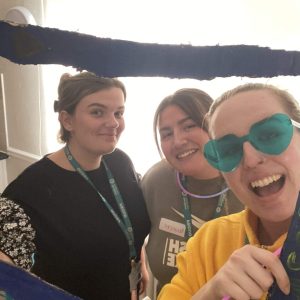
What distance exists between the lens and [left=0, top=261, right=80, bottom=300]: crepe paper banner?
193 millimetres

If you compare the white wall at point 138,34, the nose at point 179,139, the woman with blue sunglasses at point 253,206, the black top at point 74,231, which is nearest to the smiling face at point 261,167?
the woman with blue sunglasses at point 253,206

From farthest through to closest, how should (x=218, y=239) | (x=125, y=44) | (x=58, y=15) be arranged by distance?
1. (x=58, y=15)
2. (x=218, y=239)
3. (x=125, y=44)

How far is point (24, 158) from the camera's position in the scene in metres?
2.30

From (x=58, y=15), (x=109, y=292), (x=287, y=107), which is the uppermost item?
(x=58, y=15)

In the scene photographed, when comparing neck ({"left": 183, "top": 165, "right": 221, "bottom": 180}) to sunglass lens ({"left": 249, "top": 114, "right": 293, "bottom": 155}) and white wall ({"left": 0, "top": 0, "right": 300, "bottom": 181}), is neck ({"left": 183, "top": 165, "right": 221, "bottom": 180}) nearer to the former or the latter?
white wall ({"left": 0, "top": 0, "right": 300, "bottom": 181})

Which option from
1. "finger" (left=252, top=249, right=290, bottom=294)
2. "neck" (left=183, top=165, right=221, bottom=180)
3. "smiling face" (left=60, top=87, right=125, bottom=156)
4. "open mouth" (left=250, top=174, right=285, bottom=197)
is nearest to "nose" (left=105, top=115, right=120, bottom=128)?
"smiling face" (left=60, top=87, right=125, bottom=156)

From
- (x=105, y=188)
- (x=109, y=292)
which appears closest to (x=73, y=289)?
(x=109, y=292)

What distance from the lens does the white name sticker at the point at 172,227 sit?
0.98 m

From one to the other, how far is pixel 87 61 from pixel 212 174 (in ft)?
2.75

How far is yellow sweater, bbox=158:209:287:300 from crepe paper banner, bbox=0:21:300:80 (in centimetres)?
38

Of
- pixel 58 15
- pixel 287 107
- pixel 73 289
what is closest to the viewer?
pixel 287 107

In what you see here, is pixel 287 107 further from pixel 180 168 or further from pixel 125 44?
pixel 180 168

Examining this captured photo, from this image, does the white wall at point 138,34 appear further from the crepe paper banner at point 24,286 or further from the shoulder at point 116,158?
the crepe paper banner at point 24,286

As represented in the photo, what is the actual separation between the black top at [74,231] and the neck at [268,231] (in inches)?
21.4
